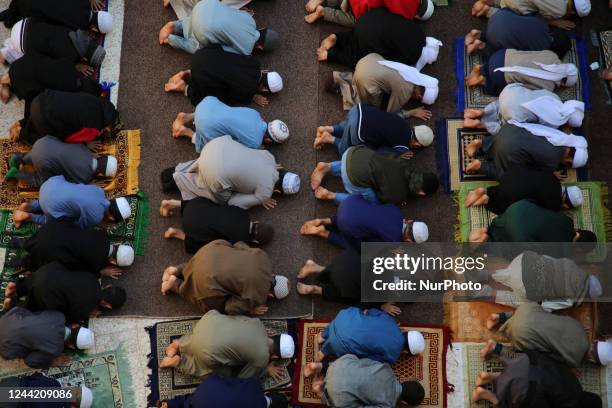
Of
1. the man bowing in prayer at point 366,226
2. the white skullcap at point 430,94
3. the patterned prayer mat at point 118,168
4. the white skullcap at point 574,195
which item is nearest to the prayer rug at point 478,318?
the man bowing in prayer at point 366,226

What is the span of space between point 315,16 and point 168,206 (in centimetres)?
160

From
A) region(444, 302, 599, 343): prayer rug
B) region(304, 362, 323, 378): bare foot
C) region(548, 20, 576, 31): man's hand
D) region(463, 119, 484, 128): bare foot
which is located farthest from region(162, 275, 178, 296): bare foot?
region(548, 20, 576, 31): man's hand

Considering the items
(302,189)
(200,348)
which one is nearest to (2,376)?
(200,348)

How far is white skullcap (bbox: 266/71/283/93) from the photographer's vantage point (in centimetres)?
561

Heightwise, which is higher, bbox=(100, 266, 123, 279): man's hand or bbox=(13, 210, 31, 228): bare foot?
bbox=(13, 210, 31, 228): bare foot

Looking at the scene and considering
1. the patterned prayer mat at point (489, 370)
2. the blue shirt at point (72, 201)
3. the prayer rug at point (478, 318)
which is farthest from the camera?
the blue shirt at point (72, 201)

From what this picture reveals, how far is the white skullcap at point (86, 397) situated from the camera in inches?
196

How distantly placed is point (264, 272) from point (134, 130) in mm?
1345

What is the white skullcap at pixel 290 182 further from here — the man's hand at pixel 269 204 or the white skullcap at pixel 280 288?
the white skullcap at pixel 280 288

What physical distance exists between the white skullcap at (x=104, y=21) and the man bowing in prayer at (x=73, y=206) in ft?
3.64

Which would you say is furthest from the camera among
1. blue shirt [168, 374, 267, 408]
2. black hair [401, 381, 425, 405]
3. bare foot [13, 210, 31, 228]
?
bare foot [13, 210, 31, 228]

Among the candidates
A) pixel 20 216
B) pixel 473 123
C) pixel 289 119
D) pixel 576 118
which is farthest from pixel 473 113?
pixel 20 216

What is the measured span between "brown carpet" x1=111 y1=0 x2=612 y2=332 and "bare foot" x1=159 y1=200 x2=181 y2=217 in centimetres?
8

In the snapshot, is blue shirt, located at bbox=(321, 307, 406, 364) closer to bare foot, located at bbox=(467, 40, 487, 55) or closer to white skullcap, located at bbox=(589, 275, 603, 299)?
white skullcap, located at bbox=(589, 275, 603, 299)
